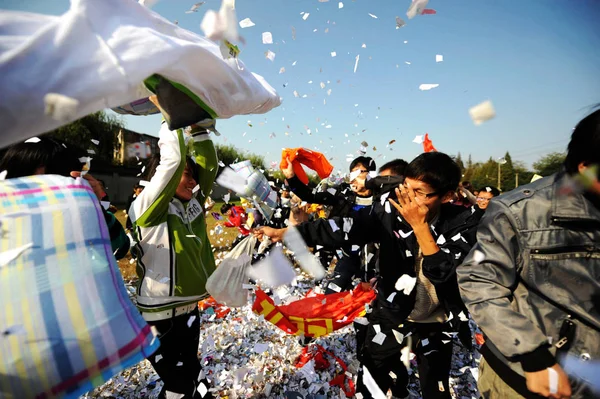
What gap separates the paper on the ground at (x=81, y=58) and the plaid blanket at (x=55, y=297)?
0.23m

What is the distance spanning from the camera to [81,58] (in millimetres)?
939

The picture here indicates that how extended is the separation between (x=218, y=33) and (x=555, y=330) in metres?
1.92

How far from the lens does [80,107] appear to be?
0.99 meters

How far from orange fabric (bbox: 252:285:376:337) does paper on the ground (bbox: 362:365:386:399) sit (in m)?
0.49

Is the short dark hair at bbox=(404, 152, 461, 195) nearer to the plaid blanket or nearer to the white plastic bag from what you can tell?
the white plastic bag

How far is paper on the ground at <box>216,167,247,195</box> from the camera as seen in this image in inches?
144

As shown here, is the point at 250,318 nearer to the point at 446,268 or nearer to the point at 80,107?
the point at 446,268

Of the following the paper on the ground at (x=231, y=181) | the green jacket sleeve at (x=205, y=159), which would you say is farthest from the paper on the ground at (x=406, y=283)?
the paper on the ground at (x=231, y=181)

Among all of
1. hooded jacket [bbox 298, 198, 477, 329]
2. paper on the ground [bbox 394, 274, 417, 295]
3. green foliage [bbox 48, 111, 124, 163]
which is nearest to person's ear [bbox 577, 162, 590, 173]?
hooded jacket [bbox 298, 198, 477, 329]

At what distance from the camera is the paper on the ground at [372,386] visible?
252 cm

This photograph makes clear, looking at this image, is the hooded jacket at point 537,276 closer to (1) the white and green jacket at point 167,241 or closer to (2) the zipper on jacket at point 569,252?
(2) the zipper on jacket at point 569,252

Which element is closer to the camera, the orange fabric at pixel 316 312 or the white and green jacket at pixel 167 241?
the white and green jacket at pixel 167 241

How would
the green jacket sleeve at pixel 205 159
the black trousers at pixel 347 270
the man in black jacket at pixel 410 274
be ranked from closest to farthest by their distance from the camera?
the man in black jacket at pixel 410 274, the green jacket sleeve at pixel 205 159, the black trousers at pixel 347 270

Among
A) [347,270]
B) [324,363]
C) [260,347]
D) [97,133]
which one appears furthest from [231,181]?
[97,133]
